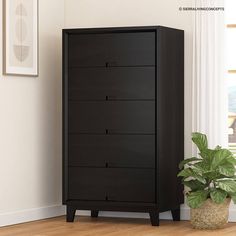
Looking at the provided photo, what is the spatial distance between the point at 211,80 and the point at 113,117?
84 cm

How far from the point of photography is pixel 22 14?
5.83m

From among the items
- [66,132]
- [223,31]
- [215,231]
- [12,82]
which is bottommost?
[215,231]

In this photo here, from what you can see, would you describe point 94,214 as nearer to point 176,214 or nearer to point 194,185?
point 176,214

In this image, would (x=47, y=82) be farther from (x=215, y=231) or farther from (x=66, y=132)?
(x=215, y=231)

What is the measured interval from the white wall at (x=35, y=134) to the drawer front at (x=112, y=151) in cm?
35

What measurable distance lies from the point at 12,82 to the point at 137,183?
4.00 feet

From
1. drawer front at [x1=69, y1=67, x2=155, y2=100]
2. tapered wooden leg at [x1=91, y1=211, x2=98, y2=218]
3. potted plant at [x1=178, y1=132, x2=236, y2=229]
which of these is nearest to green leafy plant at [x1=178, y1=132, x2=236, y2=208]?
potted plant at [x1=178, y1=132, x2=236, y2=229]

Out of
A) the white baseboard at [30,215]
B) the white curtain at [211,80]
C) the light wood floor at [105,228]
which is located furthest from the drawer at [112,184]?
the white curtain at [211,80]

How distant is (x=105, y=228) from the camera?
5.55 meters

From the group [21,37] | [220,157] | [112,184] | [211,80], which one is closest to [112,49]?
[21,37]

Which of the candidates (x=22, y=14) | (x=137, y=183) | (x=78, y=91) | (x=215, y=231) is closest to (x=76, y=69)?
(x=78, y=91)

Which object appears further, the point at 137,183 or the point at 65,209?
the point at 65,209

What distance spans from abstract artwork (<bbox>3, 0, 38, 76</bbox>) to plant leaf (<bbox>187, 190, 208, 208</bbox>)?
1577 mm

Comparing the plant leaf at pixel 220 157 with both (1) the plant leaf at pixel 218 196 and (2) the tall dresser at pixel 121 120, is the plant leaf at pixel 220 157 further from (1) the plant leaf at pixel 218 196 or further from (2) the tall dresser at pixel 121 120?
(2) the tall dresser at pixel 121 120
